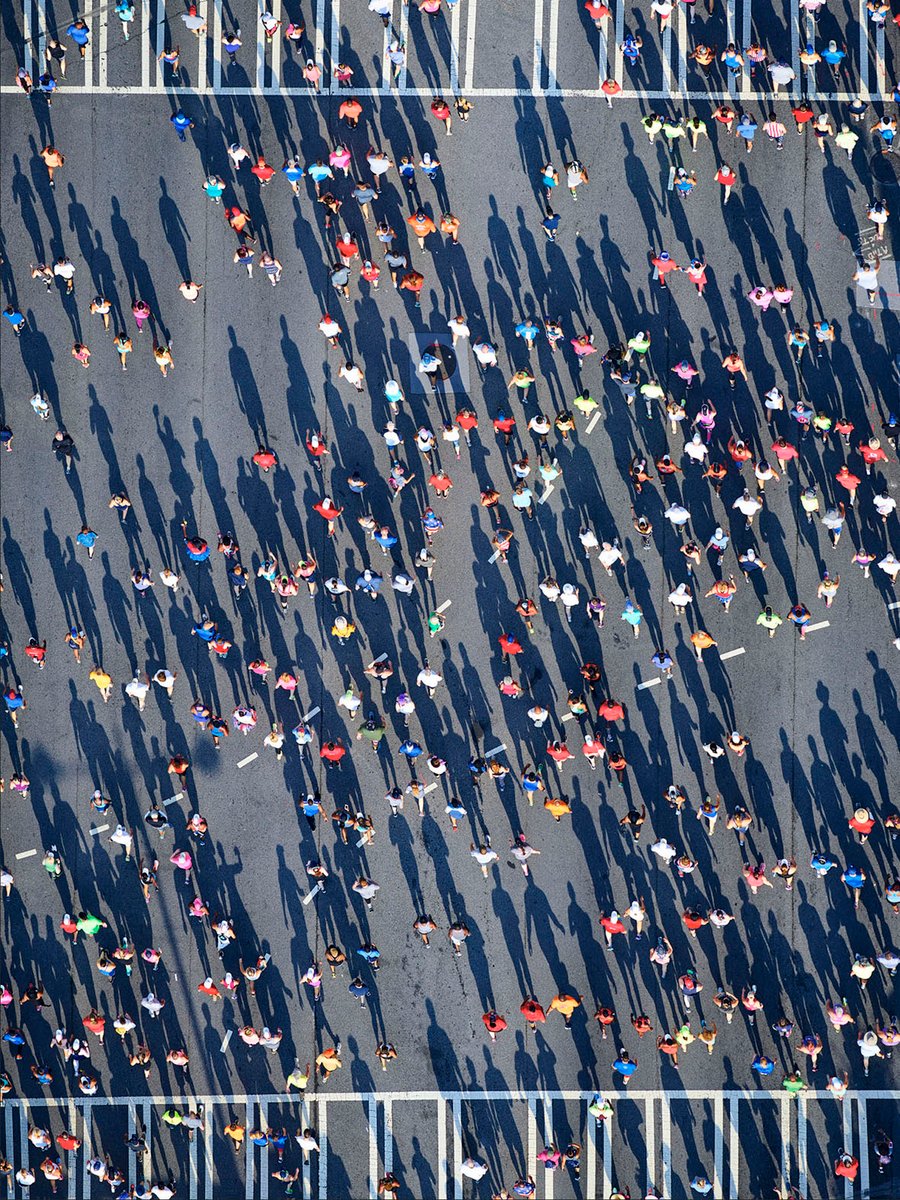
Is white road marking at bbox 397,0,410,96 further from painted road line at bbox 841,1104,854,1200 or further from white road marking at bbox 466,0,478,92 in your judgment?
painted road line at bbox 841,1104,854,1200

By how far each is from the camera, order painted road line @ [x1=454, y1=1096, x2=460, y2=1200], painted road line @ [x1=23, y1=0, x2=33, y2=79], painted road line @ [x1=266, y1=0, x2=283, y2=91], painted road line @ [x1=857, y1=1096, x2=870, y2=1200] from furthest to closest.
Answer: painted road line @ [x1=23, y1=0, x2=33, y2=79] → painted road line @ [x1=266, y1=0, x2=283, y2=91] → painted road line @ [x1=454, y1=1096, x2=460, y2=1200] → painted road line @ [x1=857, y1=1096, x2=870, y2=1200]

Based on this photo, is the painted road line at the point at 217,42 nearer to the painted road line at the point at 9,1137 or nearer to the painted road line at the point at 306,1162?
the painted road line at the point at 306,1162

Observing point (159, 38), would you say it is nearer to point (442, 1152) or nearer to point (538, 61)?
point (538, 61)

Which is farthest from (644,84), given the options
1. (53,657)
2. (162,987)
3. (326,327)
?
(162,987)

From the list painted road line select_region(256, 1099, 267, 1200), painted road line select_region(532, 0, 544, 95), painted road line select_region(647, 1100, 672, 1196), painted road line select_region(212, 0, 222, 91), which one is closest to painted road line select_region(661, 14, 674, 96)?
painted road line select_region(532, 0, 544, 95)

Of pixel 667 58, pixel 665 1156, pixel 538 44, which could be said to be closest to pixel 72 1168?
pixel 665 1156
